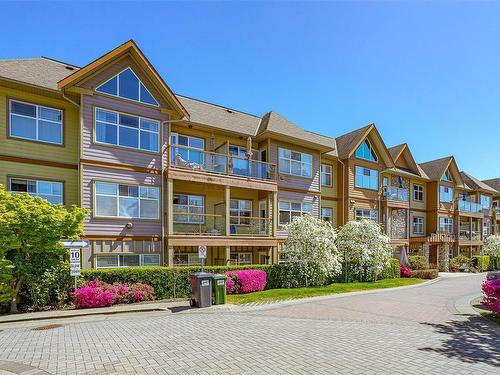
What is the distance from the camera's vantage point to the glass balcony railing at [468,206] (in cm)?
3941

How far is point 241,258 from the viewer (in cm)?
2267

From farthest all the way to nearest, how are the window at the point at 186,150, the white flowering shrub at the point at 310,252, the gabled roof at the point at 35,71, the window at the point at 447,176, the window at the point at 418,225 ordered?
the window at the point at 447,176 → the window at the point at 418,225 → the window at the point at 186,150 → the white flowering shrub at the point at 310,252 → the gabled roof at the point at 35,71

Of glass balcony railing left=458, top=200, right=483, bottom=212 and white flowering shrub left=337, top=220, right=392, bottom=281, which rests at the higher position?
glass balcony railing left=458, top=200, right=483, bottom=212

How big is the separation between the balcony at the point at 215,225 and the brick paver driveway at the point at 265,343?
717cm

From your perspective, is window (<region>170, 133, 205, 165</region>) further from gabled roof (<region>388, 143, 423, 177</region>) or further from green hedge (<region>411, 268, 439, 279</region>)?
gabled roof (<region>388, 143, 423, 177</region>)

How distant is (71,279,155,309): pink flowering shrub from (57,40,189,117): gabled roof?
9.30 meters

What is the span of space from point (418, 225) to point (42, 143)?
3459 cm

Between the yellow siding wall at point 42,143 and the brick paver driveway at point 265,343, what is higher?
the yellow siding wall at point 42,143

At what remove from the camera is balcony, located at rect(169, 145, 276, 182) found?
63.6ft

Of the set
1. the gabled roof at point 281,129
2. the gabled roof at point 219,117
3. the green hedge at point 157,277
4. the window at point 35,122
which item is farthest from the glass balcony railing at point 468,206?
the window at point 35,122

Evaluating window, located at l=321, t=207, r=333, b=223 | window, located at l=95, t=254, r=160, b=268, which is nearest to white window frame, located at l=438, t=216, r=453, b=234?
window, located at l=321, t=207, r=333, b=223

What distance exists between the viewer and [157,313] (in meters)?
12.6

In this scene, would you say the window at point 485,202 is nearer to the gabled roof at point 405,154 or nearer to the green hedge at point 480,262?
the green hedge at point 480,262

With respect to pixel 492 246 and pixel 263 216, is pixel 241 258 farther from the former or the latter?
pixel 492 246
